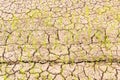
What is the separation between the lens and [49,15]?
3500 millimetres

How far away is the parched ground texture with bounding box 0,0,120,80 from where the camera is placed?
8.67 feet

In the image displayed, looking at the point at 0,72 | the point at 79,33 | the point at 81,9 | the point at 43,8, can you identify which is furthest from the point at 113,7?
the point at 0,72

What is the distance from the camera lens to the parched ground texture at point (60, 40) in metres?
2.64

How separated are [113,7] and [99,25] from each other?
519 millimetres

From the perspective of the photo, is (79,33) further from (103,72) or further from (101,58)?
(103,72)

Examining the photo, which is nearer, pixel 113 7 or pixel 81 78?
pixel 81 78

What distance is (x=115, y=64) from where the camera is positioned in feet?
8.77

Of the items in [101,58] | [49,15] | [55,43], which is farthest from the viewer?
[49,15]

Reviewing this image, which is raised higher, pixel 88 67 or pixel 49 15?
pixel 49 15

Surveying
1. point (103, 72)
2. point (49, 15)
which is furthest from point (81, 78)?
point (49, 15)

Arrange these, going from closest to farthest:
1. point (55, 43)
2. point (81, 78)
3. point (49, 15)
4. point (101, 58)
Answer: point (81, 78)
point (101, 58)
point (55, 43)
point (49, 15)

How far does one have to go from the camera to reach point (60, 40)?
3.05 meters


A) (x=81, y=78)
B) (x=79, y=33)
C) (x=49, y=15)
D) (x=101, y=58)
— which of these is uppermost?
(x=49, y=15)

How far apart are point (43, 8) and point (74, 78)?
152 centimetres
